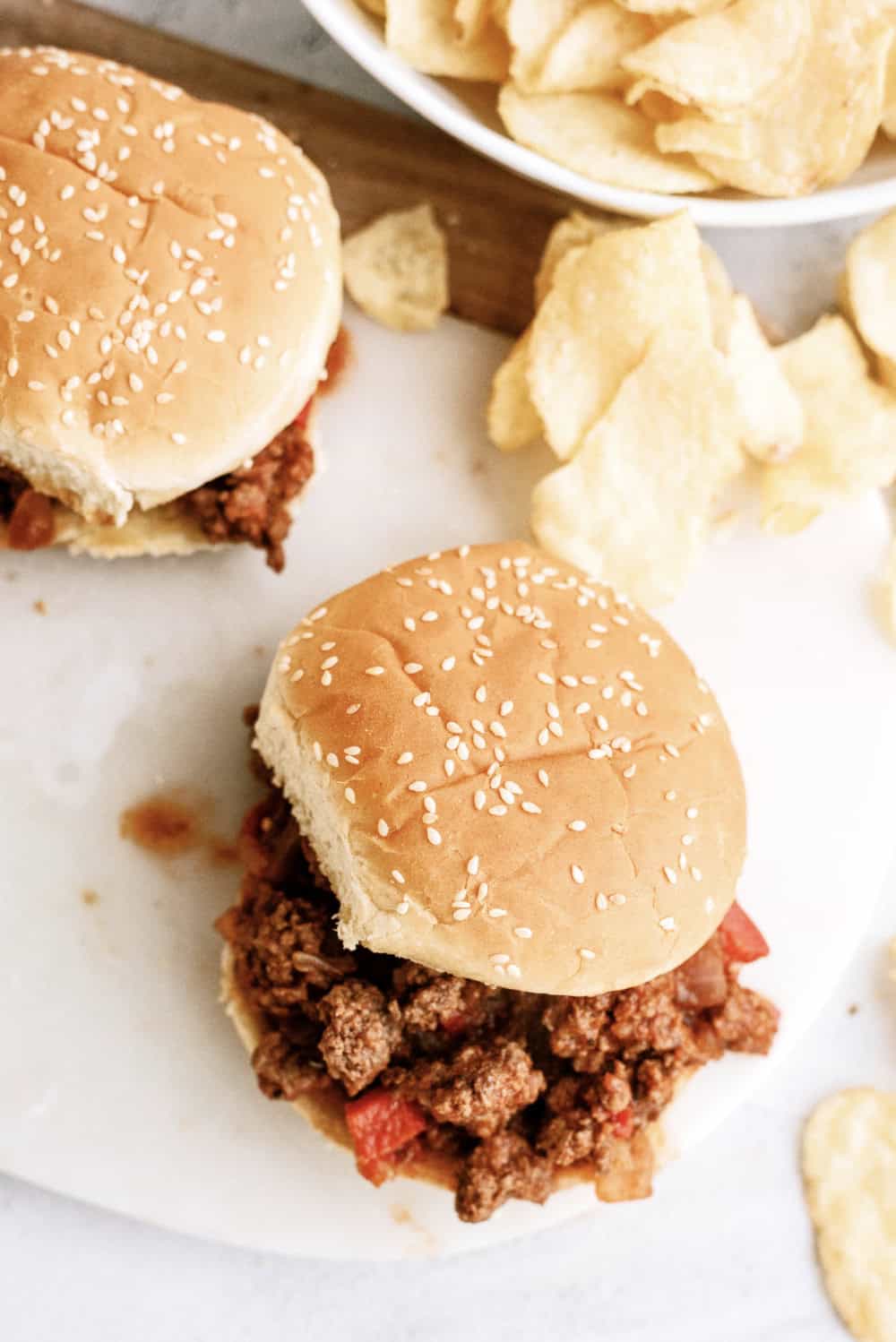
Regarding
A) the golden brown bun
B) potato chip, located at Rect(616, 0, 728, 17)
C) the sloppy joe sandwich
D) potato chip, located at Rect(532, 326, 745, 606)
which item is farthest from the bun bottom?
potato chip, located at Rect(616, 0, 728, 17)

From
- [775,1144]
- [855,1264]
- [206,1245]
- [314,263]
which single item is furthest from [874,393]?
[206,1245]

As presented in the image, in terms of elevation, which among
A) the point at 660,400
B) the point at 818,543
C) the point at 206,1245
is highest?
the point at 660,400

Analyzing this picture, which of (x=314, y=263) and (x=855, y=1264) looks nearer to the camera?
(x=314, y=263)

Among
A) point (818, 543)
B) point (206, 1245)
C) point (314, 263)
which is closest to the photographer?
point (314, 263)

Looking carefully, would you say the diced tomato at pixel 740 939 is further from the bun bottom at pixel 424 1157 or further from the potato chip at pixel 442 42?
the potato chip at pixel 442 42

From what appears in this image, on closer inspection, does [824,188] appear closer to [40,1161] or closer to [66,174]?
[66,174]

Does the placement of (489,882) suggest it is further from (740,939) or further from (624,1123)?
(740,939)

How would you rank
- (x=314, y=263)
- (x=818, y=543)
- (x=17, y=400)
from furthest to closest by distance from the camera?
(x=818, y=543) → (x=314, y=263) → (x=17, y=400)

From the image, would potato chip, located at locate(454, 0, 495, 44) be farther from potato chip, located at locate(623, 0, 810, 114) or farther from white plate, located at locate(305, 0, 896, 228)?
potato chip, located at locate(623, 0, 810, 114)
